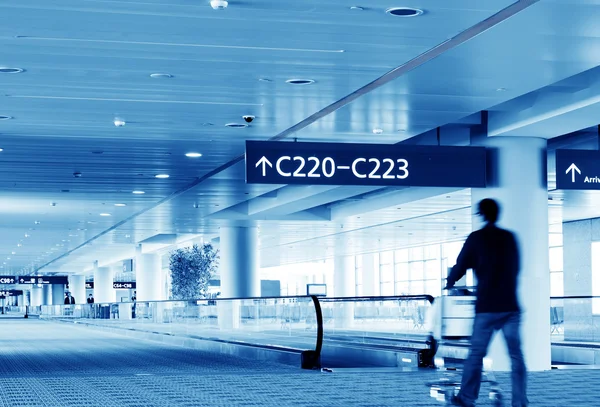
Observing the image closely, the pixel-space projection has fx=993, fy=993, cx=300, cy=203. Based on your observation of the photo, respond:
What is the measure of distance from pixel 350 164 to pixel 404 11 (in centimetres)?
480

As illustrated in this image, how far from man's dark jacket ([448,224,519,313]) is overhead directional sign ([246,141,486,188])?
4.90 meters

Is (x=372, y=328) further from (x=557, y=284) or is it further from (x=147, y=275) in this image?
(x=147, y=275)

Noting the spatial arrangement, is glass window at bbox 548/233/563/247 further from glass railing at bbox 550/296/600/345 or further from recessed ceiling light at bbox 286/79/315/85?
recessed ceiling light at bbox 286/79/315/85

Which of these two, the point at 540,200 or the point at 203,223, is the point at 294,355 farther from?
the point at 203,223

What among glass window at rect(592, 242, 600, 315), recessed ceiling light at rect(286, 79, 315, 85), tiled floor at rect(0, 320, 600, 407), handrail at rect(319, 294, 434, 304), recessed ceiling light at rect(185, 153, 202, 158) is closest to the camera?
tiled floor at rect(0, 320, 600, 407)

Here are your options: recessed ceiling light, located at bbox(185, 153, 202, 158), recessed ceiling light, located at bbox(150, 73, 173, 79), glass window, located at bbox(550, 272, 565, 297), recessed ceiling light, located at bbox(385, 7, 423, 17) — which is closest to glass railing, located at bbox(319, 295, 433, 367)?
recessed ceiling light, located at bbox(185, 153, 202, 158)

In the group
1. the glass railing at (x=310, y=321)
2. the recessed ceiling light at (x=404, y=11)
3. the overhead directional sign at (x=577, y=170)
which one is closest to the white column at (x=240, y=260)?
the glass railing at (x=310, y=321)

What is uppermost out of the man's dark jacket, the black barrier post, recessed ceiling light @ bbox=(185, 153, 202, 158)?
recessed ceiling light @ bbox=(185, 153, 202, 158)

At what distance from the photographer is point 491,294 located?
8.38 metres

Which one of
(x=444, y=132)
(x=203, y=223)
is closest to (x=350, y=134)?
(x=444, y=132)

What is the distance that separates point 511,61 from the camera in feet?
35.1

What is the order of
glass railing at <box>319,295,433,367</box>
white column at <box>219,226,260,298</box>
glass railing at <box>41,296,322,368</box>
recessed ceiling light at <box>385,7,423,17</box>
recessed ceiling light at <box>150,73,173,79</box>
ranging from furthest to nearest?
1. white column at <box>219,226,260,298</box>
2. glass railing at <box>319,295,433,367</box>
3. glass railing at <box>41,296,322,368</box>
4. recessed ceiling light at <box>150,73,173,79</box>
5. recessed ceiling light at <box>385,7,423,17</box>

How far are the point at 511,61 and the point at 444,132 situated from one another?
20.1 feet

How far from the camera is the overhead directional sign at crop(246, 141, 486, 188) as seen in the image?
1309 cm
